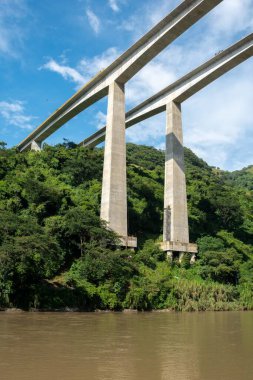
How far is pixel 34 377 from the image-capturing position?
16.7 ft

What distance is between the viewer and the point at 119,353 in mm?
7121

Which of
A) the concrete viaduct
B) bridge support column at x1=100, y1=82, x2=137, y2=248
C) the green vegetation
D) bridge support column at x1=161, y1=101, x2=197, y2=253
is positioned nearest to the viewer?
the green vegetation

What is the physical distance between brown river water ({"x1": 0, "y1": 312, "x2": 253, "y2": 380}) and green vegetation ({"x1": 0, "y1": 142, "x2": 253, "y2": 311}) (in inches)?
206

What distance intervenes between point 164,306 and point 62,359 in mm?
13715

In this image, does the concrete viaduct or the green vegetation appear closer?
the green vegetation

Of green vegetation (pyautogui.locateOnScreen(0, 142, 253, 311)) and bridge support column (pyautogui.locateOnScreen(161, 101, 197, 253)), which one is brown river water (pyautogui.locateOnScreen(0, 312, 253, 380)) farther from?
bridge support column (pyautogui.locateOnScreen(161, 101, 197, 253))

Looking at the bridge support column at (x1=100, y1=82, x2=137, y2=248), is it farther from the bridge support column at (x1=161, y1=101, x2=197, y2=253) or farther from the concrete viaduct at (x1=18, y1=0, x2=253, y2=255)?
the bridge support column at (x1=161, y1=101, x2=197, y2=253)

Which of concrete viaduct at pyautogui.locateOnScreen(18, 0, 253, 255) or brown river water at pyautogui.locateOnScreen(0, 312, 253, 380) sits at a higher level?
concrete viaduct at pyautogui.locateOnScreen(18, 0, 253, 255)

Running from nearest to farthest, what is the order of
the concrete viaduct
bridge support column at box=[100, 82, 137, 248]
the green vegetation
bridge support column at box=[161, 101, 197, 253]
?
1. the green vegetation
2. the concrete viaduct
3. bridge support column at box=[100, 82, 137, 248]
4. bridge support column at box=[161, 101, 197, 253]

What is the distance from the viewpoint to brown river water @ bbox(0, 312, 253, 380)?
18.0 feet

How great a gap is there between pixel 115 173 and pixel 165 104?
9.08 meters

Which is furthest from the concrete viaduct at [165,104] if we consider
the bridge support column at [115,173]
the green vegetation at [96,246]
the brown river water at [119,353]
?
the brown river water at [119,353]

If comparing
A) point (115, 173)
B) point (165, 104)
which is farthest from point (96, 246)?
point (165, 104)

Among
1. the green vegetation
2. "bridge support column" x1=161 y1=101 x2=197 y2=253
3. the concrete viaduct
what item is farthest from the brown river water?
"bridge support column" x1=161 y1=101 x2=197 y2=253
